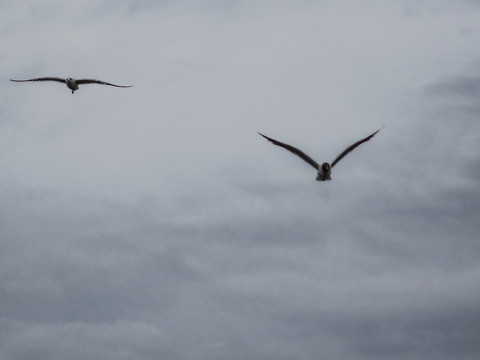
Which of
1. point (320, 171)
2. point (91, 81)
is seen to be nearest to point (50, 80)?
point (91, 81)

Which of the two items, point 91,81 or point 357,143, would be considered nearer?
point 357,143

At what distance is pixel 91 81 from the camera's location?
110000mm

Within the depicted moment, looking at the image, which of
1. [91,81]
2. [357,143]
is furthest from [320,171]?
[91,81]

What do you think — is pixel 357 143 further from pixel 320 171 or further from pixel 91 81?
pixel 91 81

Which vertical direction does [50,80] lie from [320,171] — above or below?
above

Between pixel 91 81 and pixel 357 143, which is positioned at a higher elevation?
pixel 91 81

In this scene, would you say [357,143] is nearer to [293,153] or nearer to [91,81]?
[293,153]

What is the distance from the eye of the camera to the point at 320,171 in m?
81.0

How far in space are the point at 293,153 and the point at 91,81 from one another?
132 feet

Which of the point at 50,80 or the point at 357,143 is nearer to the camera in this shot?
the point at 357,143

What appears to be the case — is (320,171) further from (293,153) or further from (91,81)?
(91,81)

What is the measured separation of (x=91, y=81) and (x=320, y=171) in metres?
40.0

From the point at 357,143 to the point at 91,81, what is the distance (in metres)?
41.9

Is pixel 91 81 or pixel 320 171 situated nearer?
pixel 320 171
